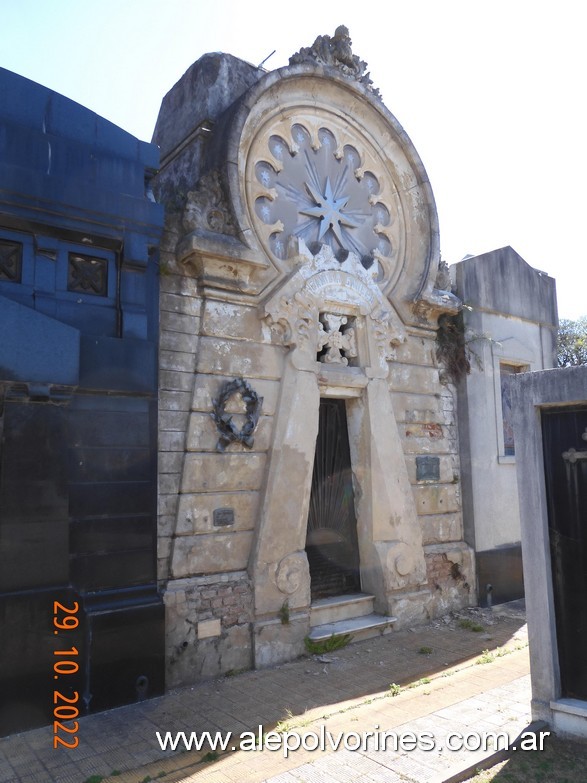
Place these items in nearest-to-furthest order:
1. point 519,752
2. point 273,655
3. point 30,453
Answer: point 519,752 → point 30,453 → point 273,655

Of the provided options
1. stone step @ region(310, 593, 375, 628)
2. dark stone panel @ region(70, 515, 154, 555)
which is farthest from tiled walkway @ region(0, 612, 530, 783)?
dark stone panel @ region(70, 515, 154, 555)

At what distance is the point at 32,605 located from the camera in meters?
5.02

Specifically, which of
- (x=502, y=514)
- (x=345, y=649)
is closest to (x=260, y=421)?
(x=345, y=649)

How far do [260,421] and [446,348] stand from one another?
352 centimetres

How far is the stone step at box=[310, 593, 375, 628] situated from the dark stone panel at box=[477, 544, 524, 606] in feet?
6.61

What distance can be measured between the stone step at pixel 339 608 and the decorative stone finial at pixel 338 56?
6.87 m

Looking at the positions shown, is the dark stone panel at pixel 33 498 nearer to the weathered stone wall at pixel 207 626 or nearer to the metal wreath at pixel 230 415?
the weathered stone wall at pixel 207 626

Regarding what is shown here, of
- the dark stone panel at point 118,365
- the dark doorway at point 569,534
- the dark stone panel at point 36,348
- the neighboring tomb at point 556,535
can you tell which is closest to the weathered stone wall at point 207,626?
the dark stone panel at point 118,365

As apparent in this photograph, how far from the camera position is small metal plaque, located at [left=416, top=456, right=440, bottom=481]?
8.44 m

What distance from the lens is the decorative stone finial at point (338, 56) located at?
8.17 m

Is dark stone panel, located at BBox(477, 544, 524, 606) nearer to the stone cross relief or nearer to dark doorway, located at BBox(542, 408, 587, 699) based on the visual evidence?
the stone cross relief

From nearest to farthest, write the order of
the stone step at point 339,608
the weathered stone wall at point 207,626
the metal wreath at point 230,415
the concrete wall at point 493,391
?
the weathered stone wall at point 207,626, the metal wreath at point 230,415, the stone step at point 339,608, the concrete wall at point 493,391

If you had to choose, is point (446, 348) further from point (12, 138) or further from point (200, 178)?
point (12, 138)
